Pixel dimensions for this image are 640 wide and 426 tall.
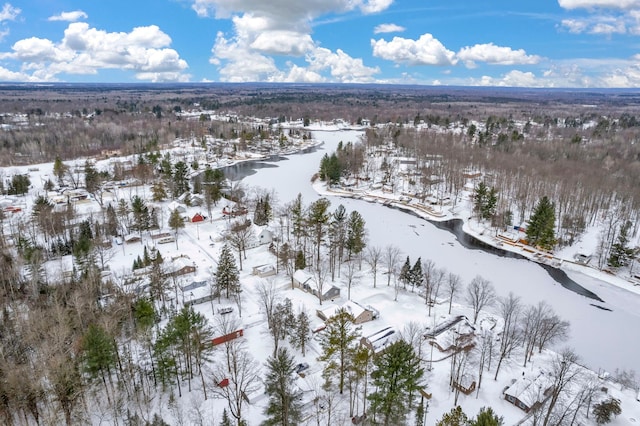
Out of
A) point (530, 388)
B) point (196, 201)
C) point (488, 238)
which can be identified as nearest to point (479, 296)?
point (530, 388)

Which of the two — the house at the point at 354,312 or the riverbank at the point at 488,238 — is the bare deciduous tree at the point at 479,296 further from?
the riverbank at the point at 488,238

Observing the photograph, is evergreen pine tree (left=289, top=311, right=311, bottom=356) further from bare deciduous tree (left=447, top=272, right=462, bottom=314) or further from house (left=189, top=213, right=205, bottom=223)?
house (left=189, top=213, right=205, bottom=223)

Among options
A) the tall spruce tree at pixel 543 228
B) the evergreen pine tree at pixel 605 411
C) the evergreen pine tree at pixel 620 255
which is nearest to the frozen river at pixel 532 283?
the evergreen pine tree at pixel 620 255

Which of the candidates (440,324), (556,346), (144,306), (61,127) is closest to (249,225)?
(144,306)

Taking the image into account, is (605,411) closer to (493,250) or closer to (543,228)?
(493,250)

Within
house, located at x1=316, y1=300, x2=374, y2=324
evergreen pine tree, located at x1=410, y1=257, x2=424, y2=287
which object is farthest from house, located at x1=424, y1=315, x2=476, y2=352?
evergreen pine tree, located at x1=410, y1=257, x2=424, y2=287

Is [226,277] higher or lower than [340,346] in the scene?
lower
